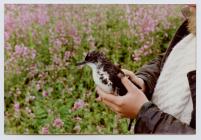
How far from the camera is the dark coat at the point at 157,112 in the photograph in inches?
99.2

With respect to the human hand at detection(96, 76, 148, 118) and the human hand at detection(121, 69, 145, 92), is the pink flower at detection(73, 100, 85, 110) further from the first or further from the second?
the human hand at detection(121, 69, 145, 92)

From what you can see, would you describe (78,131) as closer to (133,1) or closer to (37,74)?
(37,74)

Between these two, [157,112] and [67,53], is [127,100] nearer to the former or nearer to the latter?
[157,112]

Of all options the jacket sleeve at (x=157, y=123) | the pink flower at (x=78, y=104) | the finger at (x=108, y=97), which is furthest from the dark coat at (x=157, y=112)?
the pink flower at (x=78, y=104)

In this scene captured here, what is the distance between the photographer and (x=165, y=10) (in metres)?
2.58

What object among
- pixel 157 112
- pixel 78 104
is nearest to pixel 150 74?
pixel 157 112

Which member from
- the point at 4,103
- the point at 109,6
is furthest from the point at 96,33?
the point at 4,103

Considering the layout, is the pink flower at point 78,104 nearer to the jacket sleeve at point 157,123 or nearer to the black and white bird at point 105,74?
the black and white bird at point 105,74

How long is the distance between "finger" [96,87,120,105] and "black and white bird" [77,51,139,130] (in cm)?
1

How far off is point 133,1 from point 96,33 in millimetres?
215

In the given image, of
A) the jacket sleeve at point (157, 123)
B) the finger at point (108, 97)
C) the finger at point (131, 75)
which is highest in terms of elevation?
the finger at point (131, 75)

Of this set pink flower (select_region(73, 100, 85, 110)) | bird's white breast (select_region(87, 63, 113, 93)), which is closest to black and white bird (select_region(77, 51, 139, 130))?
bird's white breast (select_region(87, 63, 113, 93))

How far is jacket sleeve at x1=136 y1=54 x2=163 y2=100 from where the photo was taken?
2584mm

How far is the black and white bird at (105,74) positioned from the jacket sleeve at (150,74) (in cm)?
10
